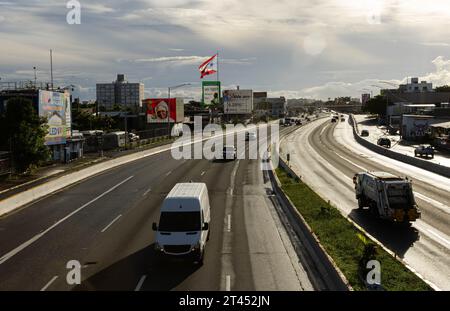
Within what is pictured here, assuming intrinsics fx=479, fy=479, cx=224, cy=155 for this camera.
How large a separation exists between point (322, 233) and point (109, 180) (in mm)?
26227

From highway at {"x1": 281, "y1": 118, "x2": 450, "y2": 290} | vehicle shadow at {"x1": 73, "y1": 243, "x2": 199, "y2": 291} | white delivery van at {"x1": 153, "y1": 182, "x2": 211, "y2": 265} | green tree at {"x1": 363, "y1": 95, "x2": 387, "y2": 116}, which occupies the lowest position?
highway at {"x1": 281, "y1": 118, "x2": 450, "y2": 290}

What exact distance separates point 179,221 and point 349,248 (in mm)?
7311

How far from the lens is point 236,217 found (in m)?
27.9

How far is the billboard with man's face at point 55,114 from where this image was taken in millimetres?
50719

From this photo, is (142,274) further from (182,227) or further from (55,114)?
(55,114)

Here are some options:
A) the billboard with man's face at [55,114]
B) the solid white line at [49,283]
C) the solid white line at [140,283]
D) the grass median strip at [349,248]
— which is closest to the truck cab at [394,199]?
the grass median strip at [349,248]

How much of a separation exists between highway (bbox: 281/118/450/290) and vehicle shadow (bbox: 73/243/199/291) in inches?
360

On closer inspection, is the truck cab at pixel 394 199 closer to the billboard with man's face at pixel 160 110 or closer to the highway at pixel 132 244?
the highway at pixel 132 244

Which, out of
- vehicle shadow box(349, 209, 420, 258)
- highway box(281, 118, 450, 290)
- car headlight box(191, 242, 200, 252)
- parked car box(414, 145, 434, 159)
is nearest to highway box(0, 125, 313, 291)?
car headlight box(191, 242, 200, 252)

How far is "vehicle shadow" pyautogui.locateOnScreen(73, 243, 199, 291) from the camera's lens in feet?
54.4

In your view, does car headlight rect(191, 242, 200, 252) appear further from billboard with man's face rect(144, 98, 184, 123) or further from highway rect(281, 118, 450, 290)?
billboard with man's face rect(144, 98, 184, 123)

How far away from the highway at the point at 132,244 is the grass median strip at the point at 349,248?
1591 mm
